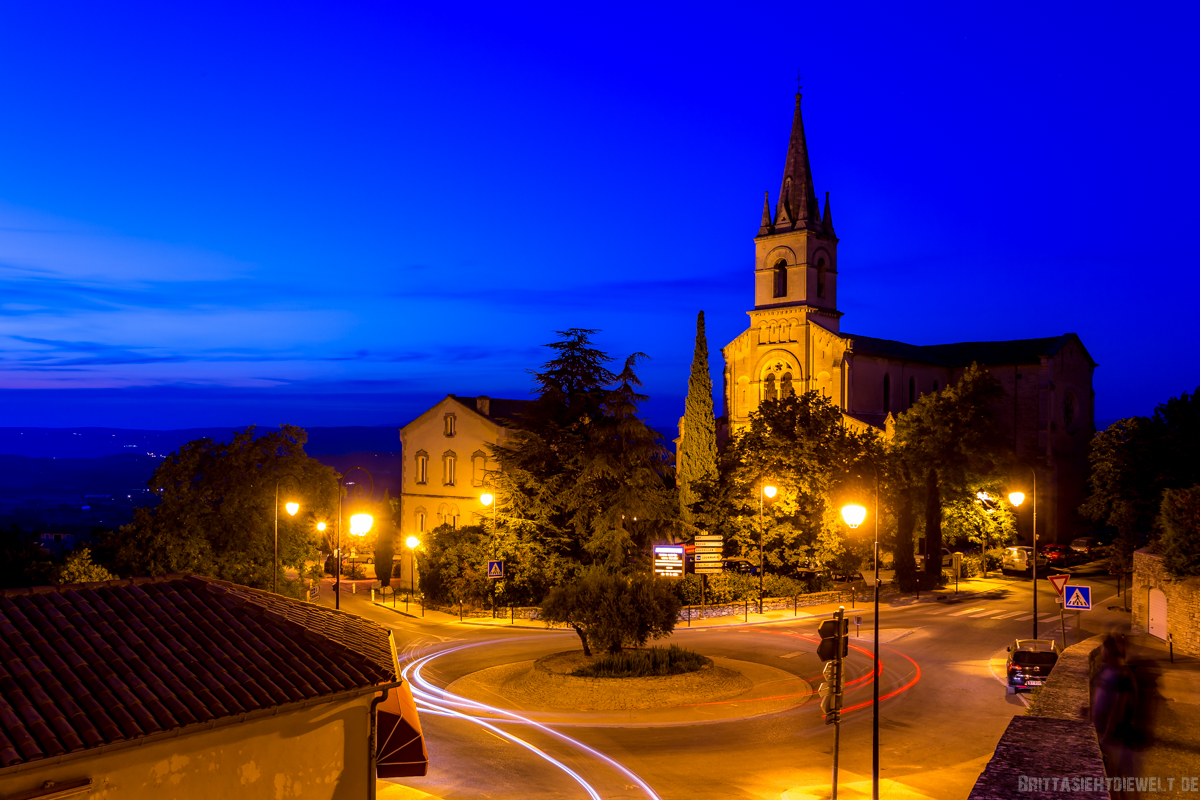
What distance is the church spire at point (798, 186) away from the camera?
7538 centimetres

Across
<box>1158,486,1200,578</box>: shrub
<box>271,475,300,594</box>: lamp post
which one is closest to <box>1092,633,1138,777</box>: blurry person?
<box>1158,486,1200,578</box>: shrub

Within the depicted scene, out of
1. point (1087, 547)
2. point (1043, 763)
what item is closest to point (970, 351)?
point (1087, 547)

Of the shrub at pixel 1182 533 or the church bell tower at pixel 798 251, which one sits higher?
the church bell tower at pixel 798 251

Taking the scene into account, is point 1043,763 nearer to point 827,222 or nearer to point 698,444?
point 698,444

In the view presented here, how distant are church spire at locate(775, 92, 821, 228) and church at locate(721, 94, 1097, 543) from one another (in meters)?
0.08

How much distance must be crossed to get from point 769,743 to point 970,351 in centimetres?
6774

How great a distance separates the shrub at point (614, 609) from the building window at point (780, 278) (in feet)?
181

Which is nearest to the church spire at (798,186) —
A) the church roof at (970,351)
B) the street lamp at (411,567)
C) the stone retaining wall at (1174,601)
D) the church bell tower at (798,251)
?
the church bell tower at (798,251)

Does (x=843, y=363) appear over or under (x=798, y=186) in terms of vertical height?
under

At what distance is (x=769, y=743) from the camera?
19266 millimetres

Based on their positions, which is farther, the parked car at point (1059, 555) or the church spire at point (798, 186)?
the church spire at point (798, 186)

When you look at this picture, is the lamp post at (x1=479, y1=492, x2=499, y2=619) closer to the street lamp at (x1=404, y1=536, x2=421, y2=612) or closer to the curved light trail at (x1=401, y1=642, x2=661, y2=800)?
the street lamp at (x1=404, y1=536, x2=421, y2=612)

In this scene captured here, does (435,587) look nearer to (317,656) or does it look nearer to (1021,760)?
Result: (317,656)

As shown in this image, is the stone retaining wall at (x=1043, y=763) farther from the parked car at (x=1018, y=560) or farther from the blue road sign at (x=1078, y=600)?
the parked car at (x=1018, y=560)
